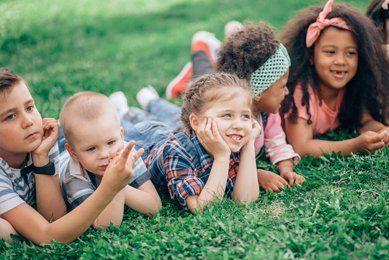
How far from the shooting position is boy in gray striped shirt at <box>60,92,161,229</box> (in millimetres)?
3379

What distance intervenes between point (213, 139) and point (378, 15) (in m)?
2.61

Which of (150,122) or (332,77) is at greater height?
(332,77)

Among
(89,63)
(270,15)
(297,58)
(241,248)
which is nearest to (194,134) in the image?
(241,248)

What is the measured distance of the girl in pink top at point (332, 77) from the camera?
4609mm

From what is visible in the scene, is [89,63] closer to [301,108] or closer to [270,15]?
[270,15]

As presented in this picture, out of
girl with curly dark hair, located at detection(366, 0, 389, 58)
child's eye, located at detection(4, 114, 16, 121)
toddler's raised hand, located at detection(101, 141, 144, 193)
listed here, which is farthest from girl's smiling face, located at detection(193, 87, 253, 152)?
girl with curly dark hair, located at detection(366, 0, 389, 58)

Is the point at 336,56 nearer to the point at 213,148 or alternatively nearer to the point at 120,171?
the point at 213,148

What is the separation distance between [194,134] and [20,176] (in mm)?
1198

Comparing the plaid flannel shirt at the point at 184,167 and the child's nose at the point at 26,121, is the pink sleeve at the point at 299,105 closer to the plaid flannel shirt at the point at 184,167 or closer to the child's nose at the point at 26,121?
the plaid flannel shirt at the point at 184,167

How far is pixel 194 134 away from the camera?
3.91 metres

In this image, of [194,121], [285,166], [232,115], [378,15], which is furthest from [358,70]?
[194,121]

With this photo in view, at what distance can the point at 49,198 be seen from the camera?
11.5 feet

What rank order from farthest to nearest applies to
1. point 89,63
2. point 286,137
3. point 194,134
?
point 89,63, point 286,137, point 194,134

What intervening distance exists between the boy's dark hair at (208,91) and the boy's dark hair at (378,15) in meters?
2.05
